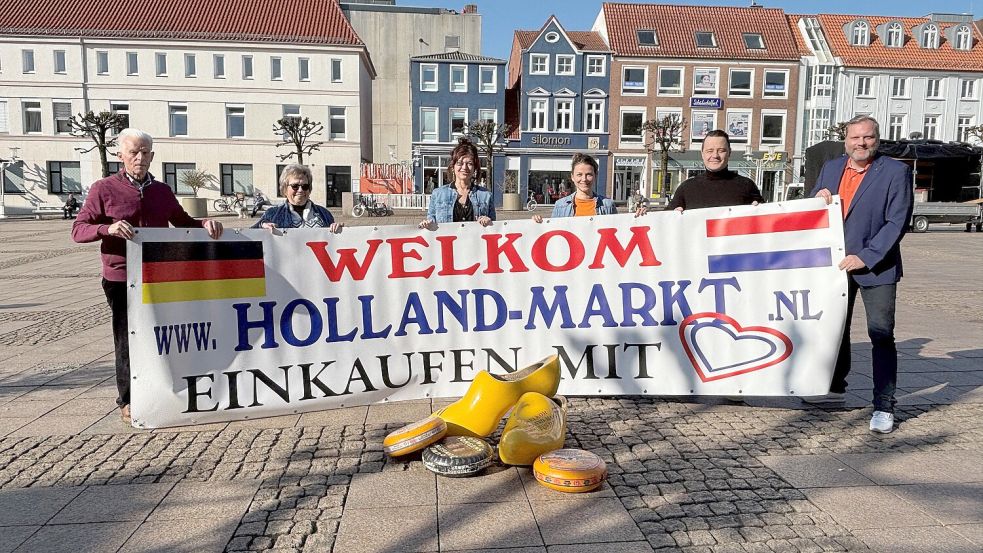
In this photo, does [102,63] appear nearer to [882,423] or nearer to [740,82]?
[740,82]

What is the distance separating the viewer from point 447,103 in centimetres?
4759

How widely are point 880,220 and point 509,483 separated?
2939 millimetres

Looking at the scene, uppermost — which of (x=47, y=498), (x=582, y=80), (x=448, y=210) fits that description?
(x=582, y=80)

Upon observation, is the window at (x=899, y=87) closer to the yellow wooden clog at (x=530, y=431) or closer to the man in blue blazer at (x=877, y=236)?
the man in blue blazer at (x=877, y=236)

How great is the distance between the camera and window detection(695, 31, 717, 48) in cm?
4759

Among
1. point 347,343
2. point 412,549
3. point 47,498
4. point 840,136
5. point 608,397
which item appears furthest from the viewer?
point 840,136

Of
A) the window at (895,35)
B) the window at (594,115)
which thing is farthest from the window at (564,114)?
the window at (895,35)

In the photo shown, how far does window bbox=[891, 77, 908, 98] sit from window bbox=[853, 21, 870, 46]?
3.44 m

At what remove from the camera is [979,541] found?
9.84 ft

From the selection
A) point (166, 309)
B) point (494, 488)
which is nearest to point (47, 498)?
point (166, 309)

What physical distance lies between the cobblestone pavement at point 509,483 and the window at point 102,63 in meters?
45.7

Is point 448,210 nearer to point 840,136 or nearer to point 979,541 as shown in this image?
point 979,541

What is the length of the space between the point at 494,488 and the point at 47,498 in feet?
7.24

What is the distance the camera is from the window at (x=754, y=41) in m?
47.8
